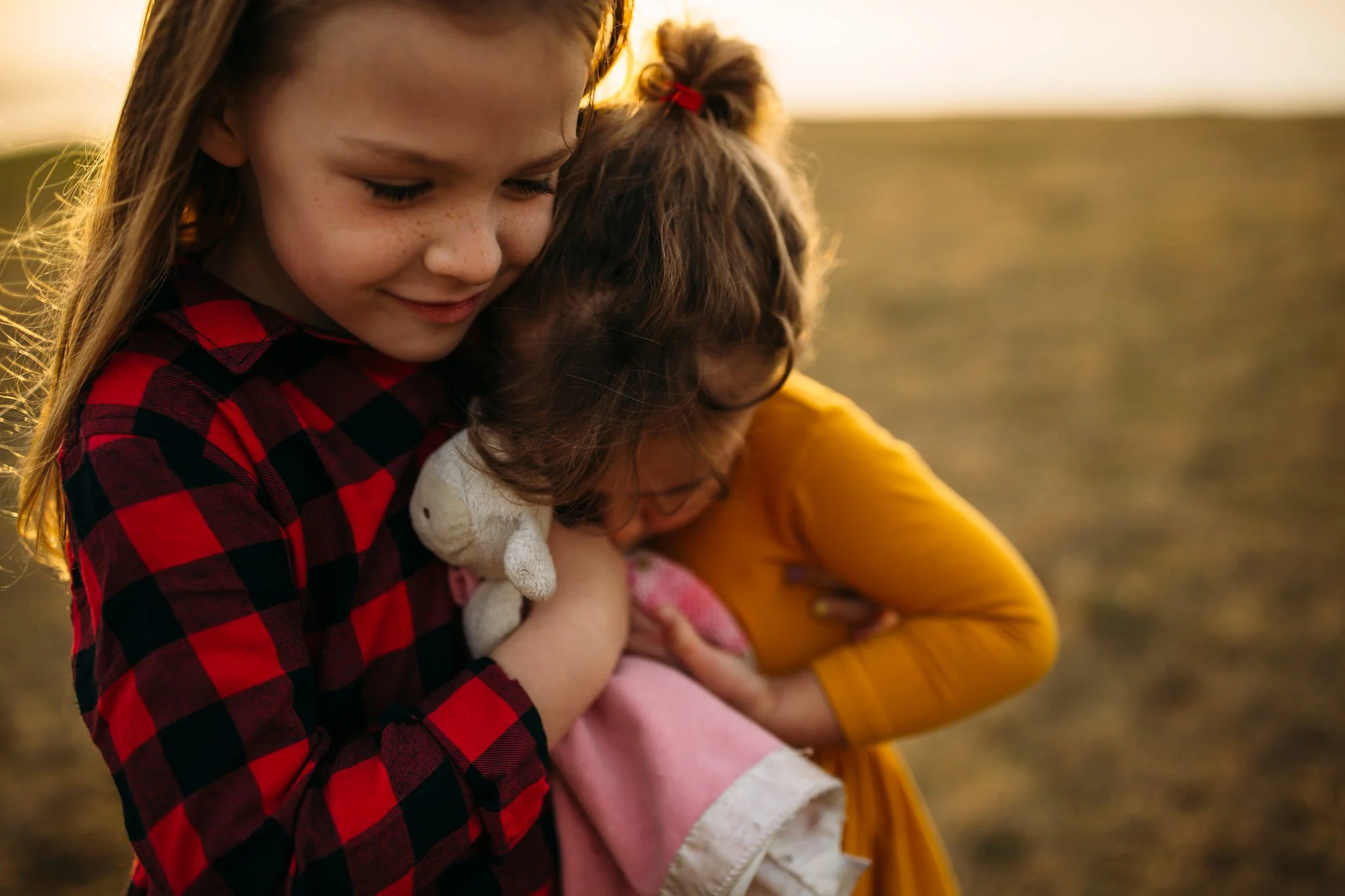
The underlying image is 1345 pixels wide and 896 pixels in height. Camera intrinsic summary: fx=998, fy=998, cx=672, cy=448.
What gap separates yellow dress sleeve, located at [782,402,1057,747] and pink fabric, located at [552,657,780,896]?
0.72ft

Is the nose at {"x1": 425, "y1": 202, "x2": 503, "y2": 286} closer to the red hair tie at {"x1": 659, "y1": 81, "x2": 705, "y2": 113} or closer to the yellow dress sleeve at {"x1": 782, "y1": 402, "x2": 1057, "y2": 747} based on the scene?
the red hair tie at {"x1": 659, "y1": 81, "x2": 705, "y2": 113}

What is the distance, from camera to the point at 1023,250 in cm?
575

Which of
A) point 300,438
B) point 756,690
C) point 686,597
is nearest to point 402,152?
point 300,438

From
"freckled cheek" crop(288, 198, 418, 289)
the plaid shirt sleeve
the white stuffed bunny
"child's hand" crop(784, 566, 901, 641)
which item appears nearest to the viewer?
the plaid shirt sleeve

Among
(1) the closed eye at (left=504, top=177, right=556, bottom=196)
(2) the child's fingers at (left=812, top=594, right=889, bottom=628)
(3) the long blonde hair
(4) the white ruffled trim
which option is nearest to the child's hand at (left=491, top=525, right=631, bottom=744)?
(4) the white ruffled trim

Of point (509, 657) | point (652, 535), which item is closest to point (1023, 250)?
point (652, 535)

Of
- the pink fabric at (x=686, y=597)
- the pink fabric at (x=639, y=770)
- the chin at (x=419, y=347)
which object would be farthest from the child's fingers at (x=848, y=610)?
the chin at (x=419, y=347)

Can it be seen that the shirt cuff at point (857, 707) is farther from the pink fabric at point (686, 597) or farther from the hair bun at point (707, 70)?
the hair bun at point (707, 70)

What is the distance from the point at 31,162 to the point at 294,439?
747cm

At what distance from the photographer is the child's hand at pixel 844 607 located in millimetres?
1355

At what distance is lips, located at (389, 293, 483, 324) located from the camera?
1030 mm

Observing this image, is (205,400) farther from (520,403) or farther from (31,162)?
(31,162)

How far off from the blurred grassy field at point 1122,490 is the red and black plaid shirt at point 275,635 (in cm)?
160

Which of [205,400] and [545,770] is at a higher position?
[205,400]
